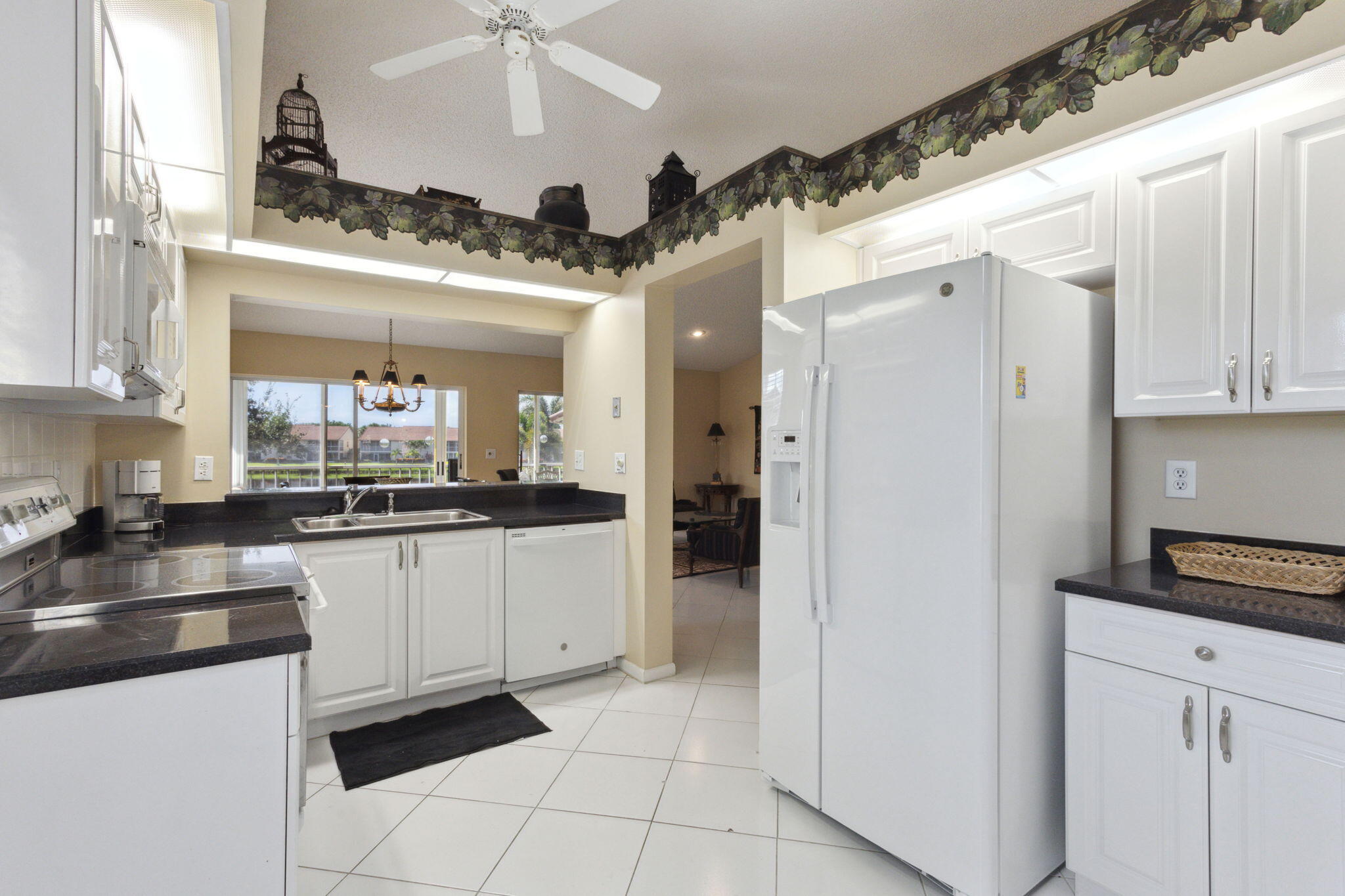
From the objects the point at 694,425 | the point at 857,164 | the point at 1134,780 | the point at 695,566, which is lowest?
the point at 695,566

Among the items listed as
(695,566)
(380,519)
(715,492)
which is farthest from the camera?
(715,492)

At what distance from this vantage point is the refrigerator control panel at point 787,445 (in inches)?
83.0

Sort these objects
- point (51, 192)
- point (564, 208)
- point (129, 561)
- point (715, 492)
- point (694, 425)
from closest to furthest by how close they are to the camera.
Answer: point (51, 192), point (129, 561), point (564, 208), point (715, 492), point (694, 425)

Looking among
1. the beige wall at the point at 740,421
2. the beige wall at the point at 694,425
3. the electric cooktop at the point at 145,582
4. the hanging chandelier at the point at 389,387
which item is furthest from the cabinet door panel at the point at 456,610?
the beige wall at the point at 694,425

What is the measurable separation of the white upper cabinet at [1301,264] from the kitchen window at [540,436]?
7104 mm

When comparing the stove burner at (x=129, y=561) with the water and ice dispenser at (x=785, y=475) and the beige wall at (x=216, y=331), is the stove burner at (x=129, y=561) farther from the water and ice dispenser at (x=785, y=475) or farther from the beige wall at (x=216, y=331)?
the water and ice dispenser at (x=785, y=475)

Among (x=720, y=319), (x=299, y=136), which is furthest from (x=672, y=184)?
(x=720, y=319)

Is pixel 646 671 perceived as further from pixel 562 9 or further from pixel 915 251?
pixel 562 9

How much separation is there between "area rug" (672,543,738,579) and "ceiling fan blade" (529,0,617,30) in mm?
4870

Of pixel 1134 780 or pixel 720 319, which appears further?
pixel 720 319

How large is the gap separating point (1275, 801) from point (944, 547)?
839mm

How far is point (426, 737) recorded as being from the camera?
8.74ft

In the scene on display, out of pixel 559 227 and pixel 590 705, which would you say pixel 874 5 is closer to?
pixel 559 227

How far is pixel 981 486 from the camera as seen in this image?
1.62 m
